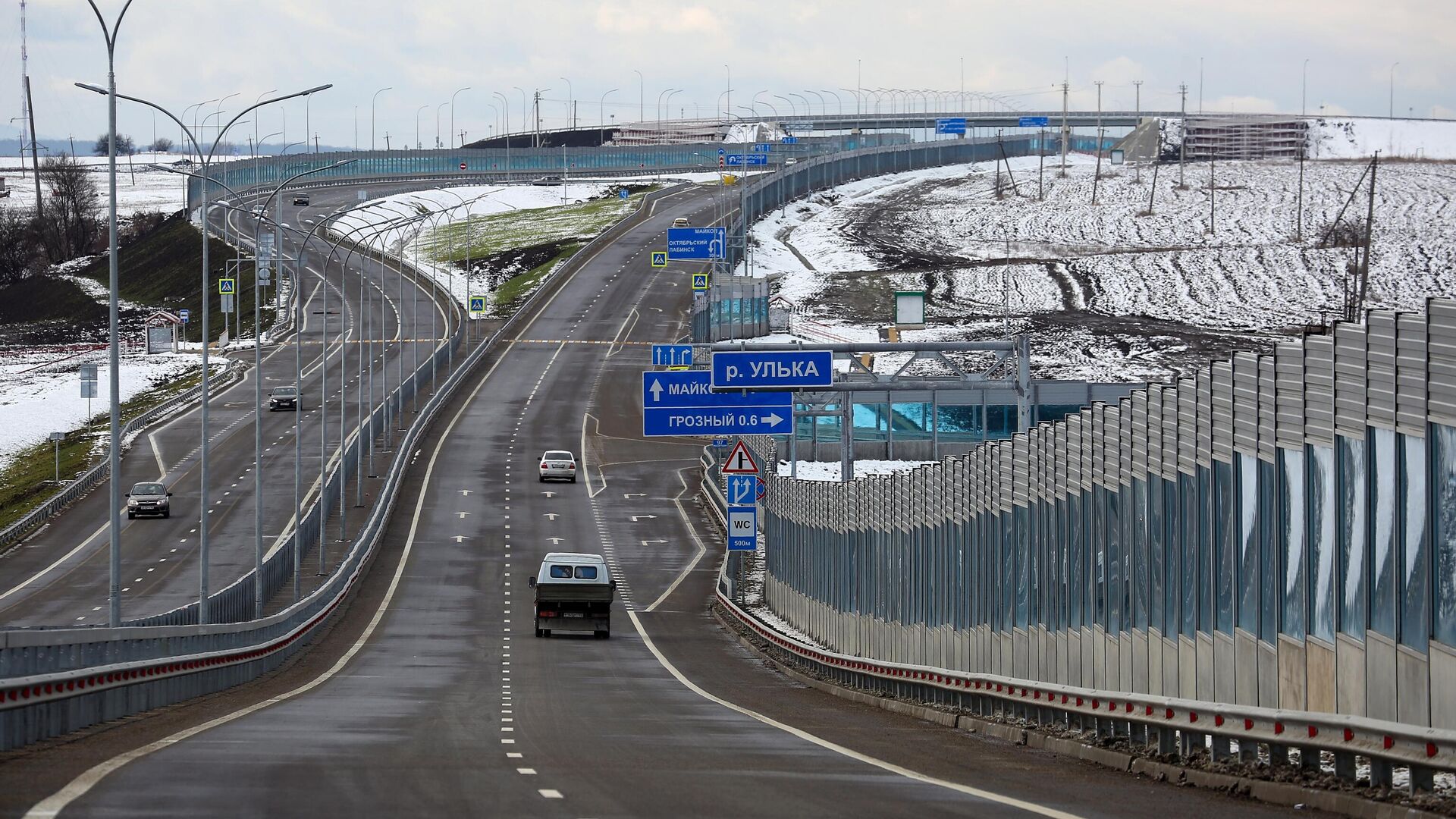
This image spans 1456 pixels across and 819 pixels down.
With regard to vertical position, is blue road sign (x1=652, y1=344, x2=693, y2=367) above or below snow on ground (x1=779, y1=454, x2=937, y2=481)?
above

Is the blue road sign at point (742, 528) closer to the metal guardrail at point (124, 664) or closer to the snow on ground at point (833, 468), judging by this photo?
the metal guardrail at point (124, 664)

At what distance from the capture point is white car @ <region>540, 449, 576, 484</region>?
78188 mm

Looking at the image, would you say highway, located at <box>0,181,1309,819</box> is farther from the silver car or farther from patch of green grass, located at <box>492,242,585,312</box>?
patch of green grass, located at <box>492,242,585,312</box>

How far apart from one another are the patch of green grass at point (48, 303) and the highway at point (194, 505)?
3181 cm

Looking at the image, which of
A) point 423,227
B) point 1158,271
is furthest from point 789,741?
point 423,227

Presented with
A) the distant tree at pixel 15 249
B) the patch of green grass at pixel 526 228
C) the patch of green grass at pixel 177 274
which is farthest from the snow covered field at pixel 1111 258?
the distant tree at pixel 15 249

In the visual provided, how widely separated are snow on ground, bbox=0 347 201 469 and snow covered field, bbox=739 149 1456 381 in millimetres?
39275

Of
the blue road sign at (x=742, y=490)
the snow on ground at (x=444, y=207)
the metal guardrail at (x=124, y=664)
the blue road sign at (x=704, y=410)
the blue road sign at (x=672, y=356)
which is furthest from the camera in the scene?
the snow on ground at (x=444, y=207)

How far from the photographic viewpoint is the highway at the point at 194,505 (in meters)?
55.7

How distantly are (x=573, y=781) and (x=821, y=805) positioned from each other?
2.46 meters

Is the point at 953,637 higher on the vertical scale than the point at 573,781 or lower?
lower

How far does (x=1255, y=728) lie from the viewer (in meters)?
15.5

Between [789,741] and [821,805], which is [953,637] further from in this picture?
[821,805]

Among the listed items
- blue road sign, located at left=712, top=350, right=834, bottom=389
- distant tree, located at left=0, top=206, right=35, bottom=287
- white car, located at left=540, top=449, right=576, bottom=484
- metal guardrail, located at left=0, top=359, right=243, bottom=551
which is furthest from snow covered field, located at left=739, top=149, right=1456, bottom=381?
distant tree, located at left=0, top=206, right=35, bottom=287
